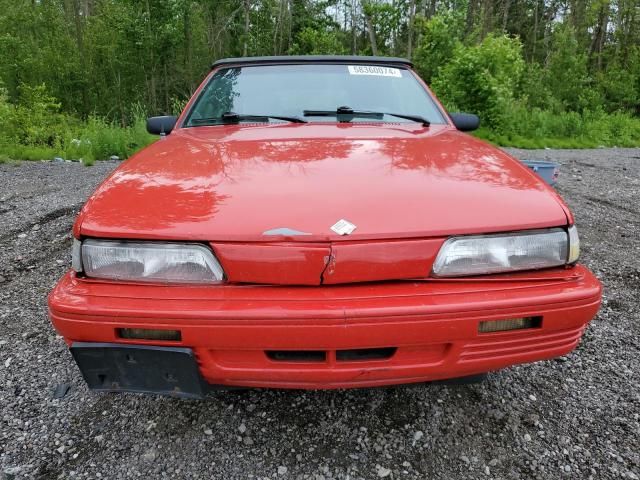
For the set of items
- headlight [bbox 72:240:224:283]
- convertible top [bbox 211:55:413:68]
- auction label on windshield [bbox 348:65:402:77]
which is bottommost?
headlight [bbox 72:240:224:283]

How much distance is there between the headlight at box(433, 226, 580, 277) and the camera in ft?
4.18

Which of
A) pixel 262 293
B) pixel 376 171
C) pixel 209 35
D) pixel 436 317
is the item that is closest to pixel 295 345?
pixel 262 293

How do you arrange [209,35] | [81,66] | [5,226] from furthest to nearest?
[209,35], [81,66], [5,226]

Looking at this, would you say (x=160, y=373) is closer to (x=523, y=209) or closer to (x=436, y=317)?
(x=436, y=317)

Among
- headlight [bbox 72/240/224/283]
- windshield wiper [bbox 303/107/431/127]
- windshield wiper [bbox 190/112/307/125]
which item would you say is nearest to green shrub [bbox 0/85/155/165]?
windshield wiper [bbox 190/112/307/125]

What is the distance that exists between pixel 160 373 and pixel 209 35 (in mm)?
20549

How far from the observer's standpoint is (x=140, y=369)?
122 cm

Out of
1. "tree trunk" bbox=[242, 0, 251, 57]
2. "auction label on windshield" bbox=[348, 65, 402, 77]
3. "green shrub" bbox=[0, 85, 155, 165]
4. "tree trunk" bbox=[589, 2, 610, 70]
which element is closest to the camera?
"auction label on windshield" bbox=[348, 65, 402, 77]

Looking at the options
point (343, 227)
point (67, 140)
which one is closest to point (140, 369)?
point (343, 227)

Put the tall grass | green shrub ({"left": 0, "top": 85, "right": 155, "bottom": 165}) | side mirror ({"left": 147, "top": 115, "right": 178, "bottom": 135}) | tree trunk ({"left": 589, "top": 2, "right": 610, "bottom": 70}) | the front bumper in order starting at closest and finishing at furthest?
the front bumper
side mirror ({"left": 147, "top": 115, "right": 178, "bottom": 135})
green shrub ({"left": 0, "top": 85, "right": 155, "bottom": 165})
the tall grass
tree trunk ({"left": 589, "top": 2, "right": 610, "bottom": 70})

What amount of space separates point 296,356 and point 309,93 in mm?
1568

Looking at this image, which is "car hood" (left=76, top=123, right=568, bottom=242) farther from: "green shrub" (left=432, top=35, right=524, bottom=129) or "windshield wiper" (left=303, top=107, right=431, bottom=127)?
"green shrub" (left=432, top=35, right=524, bottom=129)

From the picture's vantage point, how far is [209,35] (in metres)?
19.0

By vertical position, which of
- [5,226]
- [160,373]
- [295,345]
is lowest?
[5,226]
